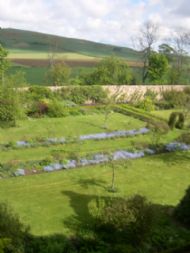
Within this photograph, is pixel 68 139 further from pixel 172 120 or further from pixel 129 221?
pixel 129 221

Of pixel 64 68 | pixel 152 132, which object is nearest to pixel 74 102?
pixel 64 68

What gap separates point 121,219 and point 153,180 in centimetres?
752

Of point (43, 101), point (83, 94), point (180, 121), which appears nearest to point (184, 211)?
point (180, 121)

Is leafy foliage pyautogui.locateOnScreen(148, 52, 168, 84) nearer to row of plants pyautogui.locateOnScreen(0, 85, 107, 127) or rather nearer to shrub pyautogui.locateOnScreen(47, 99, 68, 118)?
row of plants pyautogui.locateOnScreen(0, 85, 107, 127)

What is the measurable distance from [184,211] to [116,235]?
3337 millimetres

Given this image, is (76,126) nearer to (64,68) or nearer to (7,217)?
(64,68)

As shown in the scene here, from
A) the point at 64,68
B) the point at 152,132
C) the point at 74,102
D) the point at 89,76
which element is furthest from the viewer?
the point at 89,76

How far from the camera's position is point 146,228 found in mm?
13125

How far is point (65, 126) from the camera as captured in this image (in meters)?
30.7

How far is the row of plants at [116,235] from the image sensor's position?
12.2 meters

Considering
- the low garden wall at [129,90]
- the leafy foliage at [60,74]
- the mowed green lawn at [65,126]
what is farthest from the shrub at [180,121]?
the leafy foliage at [60,74]

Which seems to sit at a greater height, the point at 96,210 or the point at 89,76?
the point at 89,76

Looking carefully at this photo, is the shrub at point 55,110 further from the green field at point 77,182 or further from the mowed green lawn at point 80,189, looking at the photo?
the mowed green lawn at point 80,189

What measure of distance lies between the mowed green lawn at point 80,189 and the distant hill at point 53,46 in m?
77.2
